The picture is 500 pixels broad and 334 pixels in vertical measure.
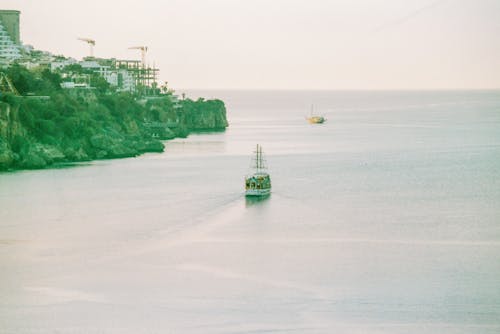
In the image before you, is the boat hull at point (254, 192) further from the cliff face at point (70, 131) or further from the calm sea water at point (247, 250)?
the cliff face at point (70, 131)

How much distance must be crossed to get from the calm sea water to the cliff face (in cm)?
170

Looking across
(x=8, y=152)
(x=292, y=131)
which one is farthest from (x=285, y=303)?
(x=292, y=131)

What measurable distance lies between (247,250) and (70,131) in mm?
18495

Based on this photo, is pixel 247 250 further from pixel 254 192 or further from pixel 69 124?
pixel 69 124

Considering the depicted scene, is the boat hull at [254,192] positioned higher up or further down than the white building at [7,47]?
further down

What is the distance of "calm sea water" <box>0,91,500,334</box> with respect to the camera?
14.5 metres

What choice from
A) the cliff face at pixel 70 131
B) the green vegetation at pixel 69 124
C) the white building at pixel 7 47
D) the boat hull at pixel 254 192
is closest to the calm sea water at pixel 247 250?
the boat hull at pixel 254 192

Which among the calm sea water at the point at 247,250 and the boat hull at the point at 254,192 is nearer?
the calm sea water at the point at 247,250

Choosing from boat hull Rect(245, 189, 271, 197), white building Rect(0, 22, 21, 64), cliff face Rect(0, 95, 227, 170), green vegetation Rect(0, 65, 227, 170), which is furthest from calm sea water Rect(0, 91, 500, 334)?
white building Rect(0, 22, 21, 64)

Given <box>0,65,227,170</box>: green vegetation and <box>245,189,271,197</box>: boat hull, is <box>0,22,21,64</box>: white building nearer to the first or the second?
<box>0,65,227,170</box>: green vegetation

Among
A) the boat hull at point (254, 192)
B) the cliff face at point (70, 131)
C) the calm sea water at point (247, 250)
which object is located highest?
the cliff face at point (70, 131)

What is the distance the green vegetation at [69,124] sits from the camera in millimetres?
32625

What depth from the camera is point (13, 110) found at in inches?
1319

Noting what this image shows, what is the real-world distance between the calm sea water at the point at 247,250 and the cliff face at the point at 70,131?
5.57 ft
